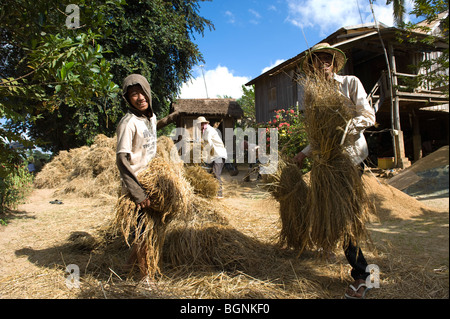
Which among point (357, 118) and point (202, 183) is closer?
point (357, 118)

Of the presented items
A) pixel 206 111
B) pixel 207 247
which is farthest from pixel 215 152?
pixel 206 111

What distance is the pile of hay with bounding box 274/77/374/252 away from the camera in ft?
6.19

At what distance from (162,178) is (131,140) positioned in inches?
15.1

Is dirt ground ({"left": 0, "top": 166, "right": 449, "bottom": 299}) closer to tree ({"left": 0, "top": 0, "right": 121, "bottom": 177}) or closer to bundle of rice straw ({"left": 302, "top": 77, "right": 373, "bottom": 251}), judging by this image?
bundle of rice straw ({"left": 302, "top": 77, "right": 373, "bottom": 251})

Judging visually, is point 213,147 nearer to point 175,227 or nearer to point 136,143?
point 175,227

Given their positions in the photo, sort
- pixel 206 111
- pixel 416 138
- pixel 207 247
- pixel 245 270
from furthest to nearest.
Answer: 1. pixel 206 111
2. pixel 416 138
3. pixel 207 247
4. pixel 245 270

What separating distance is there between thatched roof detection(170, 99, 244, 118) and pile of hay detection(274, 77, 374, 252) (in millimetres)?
13232

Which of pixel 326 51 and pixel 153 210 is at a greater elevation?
pixel 326 51

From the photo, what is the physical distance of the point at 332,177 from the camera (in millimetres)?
1930

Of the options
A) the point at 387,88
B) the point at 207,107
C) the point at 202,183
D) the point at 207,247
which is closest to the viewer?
the point at 207,247

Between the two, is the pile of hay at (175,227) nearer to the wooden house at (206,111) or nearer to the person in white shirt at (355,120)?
the person in white shirt at (355,120)

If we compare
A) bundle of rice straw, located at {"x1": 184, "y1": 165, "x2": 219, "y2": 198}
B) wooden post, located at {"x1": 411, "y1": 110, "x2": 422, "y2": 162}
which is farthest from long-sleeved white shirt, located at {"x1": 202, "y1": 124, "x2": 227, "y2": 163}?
wooden post, located at {"x1": 411, "y1": 110, "x2": 422, "y2": 162}

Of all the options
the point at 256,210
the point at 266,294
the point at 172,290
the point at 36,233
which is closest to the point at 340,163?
the point at 266,294

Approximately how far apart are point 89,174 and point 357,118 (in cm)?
729
